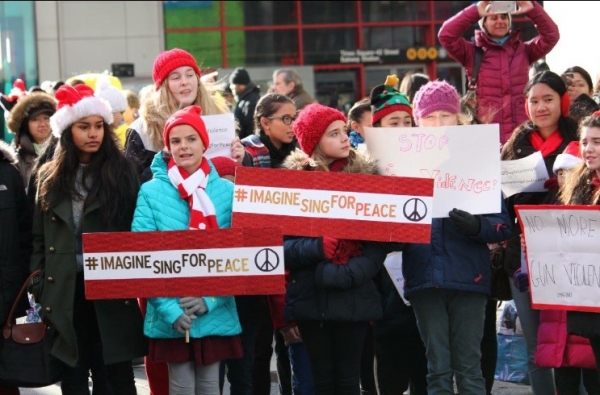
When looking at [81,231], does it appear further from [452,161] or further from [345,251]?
[452,161]

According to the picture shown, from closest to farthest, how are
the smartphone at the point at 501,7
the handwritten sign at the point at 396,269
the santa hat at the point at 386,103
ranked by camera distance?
the handwritten sign at the point at 396,269 → the santa hat at the point at 386,103 → the smartphone at the point at 501,7

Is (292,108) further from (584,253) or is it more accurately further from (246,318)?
(584,253)

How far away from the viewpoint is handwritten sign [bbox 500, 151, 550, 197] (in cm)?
686

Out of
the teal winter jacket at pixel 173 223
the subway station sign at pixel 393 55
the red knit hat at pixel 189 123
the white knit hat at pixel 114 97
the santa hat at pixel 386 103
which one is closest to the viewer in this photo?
the teal winter jacket at pixel 173 223

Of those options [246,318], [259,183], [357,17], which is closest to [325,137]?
[259,183]

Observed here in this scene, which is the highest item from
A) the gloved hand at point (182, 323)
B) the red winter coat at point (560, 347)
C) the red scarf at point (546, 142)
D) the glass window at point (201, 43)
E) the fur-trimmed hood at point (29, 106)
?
the glass window at point (201, 43)

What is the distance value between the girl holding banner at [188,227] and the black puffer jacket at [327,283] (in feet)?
1.18

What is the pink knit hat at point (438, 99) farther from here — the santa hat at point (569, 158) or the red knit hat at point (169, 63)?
the red knit hat at point (169, 63)

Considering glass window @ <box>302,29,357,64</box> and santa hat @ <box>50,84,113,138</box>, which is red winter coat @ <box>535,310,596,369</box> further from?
glass window @ <box>302,29,357,64</box>

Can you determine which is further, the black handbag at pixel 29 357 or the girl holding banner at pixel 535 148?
the girl holding banner at pixel 535 148

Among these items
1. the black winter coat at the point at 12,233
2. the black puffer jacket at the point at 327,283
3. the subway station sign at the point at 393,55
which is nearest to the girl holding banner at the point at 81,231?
the black winter coat at the point at 12,233

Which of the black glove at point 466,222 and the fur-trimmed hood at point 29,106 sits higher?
the fur-trimmed hood at point 29,106

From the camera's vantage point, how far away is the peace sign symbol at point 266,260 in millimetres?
6082

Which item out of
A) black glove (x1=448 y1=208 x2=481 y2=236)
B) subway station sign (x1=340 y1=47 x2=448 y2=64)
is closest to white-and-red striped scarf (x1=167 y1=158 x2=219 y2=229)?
black glove (x1=448 y1=208 x2=481 y2=236)
